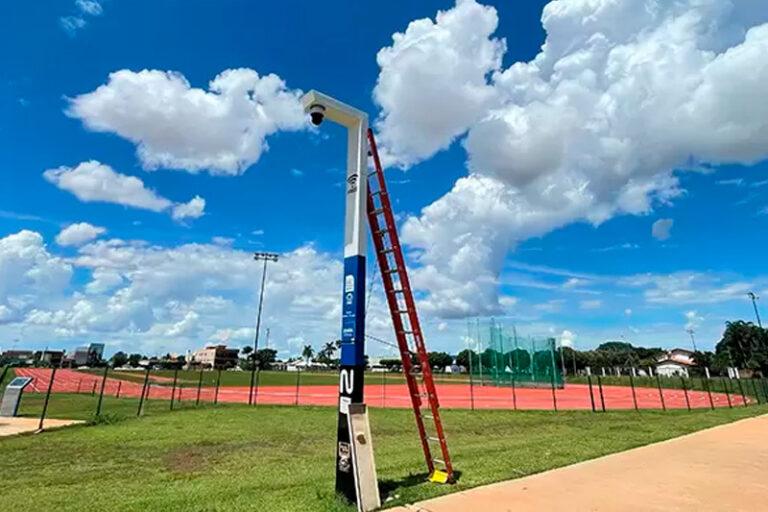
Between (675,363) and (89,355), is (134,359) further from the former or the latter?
(675,363)

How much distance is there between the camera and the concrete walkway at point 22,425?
13.2 m

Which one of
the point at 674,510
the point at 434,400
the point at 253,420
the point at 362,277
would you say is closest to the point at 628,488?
the point at 674,510

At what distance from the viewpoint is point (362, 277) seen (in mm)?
6020

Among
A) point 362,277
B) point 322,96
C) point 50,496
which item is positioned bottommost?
point 50,496

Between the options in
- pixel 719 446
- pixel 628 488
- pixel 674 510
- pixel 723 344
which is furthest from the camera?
pixel 723 344

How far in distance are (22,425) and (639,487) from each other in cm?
1693

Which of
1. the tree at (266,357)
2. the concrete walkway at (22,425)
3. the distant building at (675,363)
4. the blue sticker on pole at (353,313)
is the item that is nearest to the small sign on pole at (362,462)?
the blue sticker on pole at (353,313)

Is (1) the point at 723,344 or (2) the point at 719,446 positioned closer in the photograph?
(2) the point at 719,446

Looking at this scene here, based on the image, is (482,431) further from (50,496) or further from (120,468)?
(50,496)

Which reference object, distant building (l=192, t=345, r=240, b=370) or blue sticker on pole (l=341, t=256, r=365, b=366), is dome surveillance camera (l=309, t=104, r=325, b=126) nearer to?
blue sticker on pole (l=341, t=256, r=365, b=366)

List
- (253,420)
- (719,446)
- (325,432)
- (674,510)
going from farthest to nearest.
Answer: (253,420) → (325,432) → (719,446) → (674,510)

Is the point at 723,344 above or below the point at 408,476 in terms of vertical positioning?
above

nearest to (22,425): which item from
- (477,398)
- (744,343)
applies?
(477,398)

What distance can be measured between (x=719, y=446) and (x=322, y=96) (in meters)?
10.2
